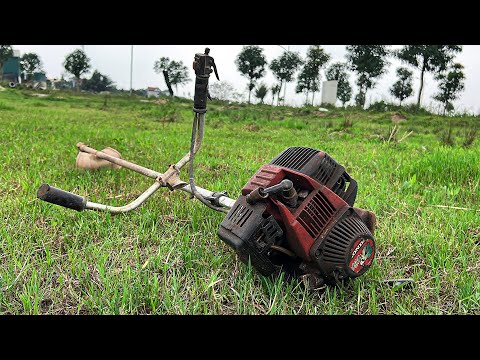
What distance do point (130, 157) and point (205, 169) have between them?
102 centimetres

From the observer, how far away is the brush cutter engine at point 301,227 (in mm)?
1718

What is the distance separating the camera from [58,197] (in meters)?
2.16

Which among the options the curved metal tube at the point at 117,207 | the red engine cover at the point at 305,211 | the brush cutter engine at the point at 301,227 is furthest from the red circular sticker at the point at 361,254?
the curved metal tube at the point at 117,207

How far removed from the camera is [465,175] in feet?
12.7

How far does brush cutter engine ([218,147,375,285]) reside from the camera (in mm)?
1718

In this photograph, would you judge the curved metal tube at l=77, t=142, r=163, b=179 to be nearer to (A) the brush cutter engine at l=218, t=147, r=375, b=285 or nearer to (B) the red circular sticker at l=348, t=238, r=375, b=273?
(A) the brush cutter engine at l=218, t=147, r=375, b=285

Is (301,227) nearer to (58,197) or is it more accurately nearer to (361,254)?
(361,254)

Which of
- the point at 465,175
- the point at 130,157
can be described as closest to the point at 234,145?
the point at 130,157

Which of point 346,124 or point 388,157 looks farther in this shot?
point 346,124

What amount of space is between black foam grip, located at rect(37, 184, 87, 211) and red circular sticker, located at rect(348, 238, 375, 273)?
140 centimetres

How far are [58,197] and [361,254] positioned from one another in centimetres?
150

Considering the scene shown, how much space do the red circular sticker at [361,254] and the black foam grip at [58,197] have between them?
1.40m

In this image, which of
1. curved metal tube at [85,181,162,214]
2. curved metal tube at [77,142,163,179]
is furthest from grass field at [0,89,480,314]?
curved metal tube at [77,142,163,179]

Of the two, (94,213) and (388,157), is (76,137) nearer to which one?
(94,213)
